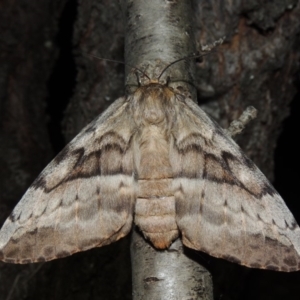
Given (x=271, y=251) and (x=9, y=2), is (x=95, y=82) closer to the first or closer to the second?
(x=9, y=2)

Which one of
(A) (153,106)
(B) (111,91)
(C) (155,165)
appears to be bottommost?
(C) (155,165)

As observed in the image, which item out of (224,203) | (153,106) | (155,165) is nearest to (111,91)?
(153,106)

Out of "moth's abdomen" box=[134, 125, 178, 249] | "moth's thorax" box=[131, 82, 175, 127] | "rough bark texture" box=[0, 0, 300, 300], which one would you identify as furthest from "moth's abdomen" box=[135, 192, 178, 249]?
"rough bark texture" box=[0, 0, 300, 300]

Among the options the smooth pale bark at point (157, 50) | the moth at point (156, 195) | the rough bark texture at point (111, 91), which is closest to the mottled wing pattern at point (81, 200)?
the moth at point (156, 195)

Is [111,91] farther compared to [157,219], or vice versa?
[111,91]

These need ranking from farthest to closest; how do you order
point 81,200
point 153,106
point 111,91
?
point 111,91
point 153,106
point 81,200

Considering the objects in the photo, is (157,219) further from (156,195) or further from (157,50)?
(157,50)
